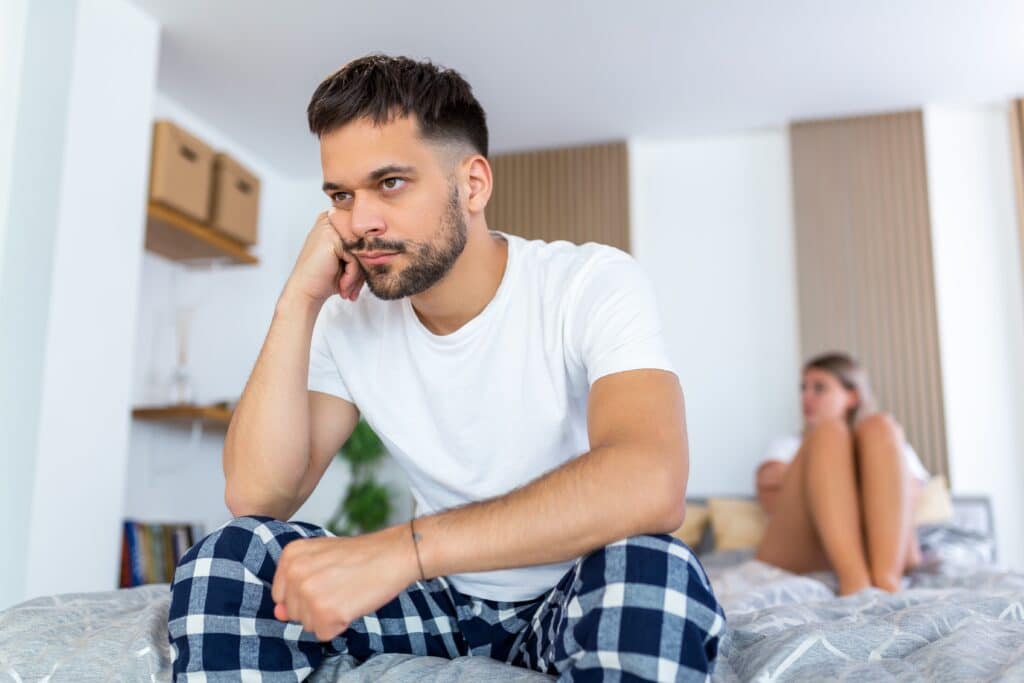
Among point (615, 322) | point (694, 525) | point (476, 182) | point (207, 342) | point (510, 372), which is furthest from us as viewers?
point (207, 342)

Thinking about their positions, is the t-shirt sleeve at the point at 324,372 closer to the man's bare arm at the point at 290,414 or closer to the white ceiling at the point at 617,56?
the man's bare arm at the point at 290,414

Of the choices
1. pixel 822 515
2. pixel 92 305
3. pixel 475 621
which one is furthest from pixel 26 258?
pixel 822 515

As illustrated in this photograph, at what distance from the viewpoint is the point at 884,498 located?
8.55ft

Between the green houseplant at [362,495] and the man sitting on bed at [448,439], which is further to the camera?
the green houseplant at [362,495]

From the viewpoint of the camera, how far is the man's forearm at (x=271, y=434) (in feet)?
4.74

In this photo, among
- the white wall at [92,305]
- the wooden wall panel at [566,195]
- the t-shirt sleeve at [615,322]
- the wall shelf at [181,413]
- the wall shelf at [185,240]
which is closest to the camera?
the t-shirt sleeve at [615,322]

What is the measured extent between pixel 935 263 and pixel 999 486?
3.50ft

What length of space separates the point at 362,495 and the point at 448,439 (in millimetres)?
3728

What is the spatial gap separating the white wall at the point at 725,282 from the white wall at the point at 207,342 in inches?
67.7

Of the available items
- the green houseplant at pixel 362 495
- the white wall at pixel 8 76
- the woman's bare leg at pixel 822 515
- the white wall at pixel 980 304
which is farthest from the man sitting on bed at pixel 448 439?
the white wall at pixel 980 304

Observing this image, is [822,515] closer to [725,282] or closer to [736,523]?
[736,523]

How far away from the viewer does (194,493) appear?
4.70 meters

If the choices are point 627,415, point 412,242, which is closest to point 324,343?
point 412,242

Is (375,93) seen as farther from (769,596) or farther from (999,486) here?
(999,486)
